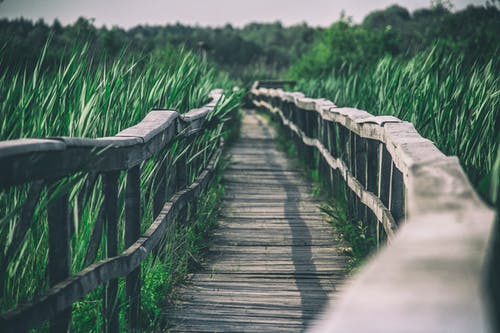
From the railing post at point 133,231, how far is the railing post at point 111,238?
5.7 inches

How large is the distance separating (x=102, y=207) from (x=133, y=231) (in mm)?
178

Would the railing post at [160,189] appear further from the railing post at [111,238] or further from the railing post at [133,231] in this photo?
the railing post at [111,238]

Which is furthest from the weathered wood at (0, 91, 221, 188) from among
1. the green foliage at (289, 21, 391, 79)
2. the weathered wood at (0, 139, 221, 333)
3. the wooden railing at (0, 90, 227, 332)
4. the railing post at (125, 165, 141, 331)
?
the green foliage at (289, 21, 391, 79)

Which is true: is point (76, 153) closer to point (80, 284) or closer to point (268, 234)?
point (80, 284)

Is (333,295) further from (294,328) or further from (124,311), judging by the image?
(124,311)

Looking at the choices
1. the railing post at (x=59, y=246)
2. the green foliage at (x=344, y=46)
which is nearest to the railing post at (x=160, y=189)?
the railing post at (x=59, y=246)

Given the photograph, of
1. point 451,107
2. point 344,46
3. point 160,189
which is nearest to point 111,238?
point 160,189

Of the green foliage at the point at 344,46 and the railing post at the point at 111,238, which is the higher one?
the green foliage at the point at 344,46

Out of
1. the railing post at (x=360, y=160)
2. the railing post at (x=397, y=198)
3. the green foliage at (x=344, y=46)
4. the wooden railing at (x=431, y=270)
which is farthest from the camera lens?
the green foliage at (x=344, y=46)

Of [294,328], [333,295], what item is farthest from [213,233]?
[294,328]

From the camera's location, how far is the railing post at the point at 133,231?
109 inches

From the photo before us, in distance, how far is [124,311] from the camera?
2.85m

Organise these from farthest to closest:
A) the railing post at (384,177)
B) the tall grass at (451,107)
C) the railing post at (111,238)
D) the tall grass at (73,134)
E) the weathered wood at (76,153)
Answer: the railing post at (384,177) → the tall grass at (451,107) → the railing post at (111,238) → the tall grass at (73,134) → the weathered wood at (76,153)

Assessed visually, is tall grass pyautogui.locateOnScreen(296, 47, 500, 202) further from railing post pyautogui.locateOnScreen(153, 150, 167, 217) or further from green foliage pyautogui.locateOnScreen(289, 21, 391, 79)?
green foliage pyautogui.locateOnScreen(289, 21, 391, 79)
